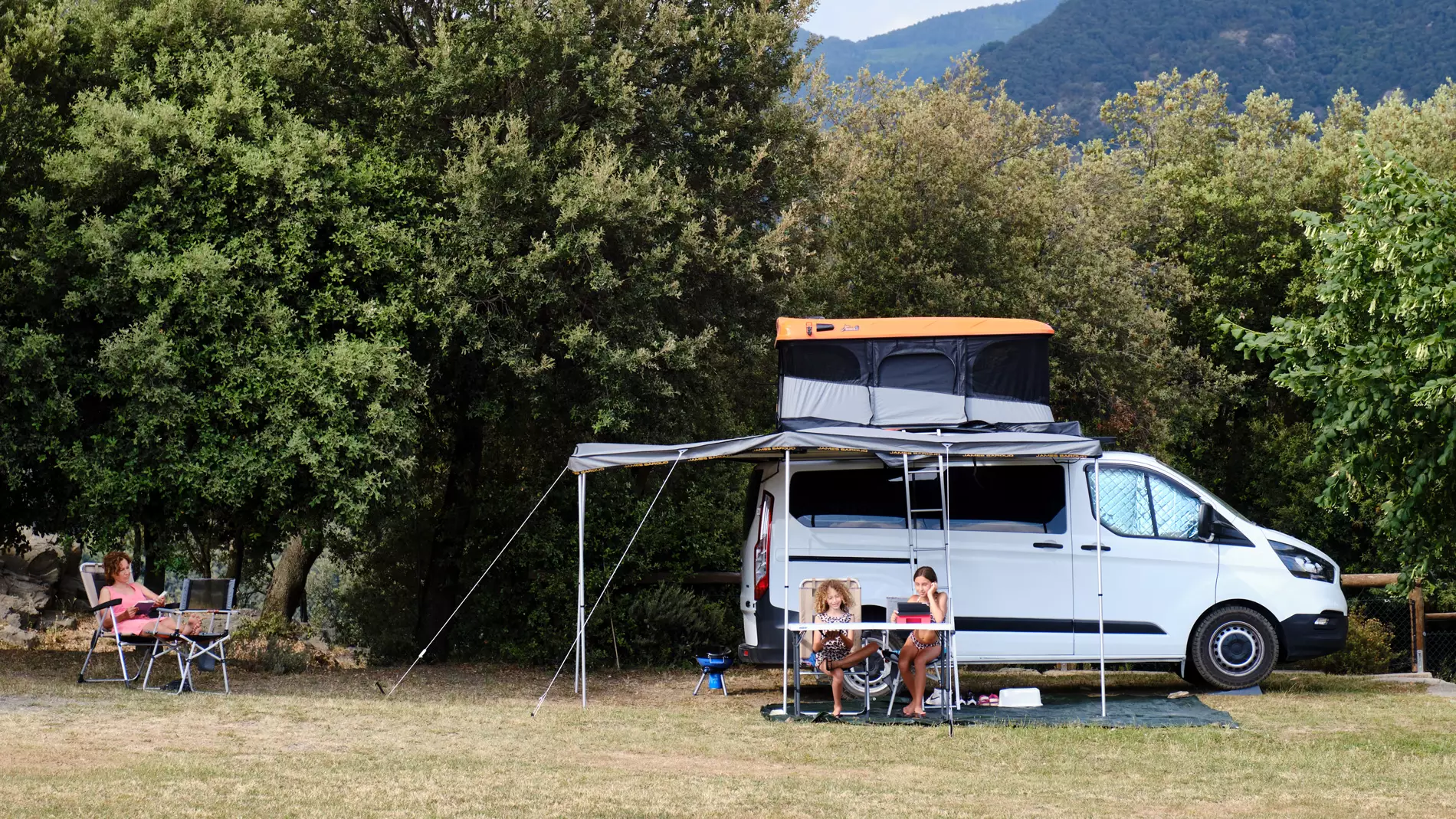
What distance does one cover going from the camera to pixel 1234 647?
1126 centimetres

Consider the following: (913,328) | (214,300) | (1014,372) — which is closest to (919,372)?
(913,328)

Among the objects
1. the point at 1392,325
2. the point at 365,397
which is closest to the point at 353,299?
the point at 365,397

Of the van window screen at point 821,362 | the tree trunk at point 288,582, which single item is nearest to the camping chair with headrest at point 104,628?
the van window screen at point 821,362

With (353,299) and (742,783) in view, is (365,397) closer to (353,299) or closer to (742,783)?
(353,299)

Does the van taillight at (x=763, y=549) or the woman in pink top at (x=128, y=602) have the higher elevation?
the van taillight at (x=763, y=549)

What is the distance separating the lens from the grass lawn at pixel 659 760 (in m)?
6.40

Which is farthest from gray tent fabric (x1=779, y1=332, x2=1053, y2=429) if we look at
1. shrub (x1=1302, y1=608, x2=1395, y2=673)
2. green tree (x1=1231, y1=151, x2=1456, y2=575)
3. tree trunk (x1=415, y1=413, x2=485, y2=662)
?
tree trunk (x1=415, y1=413, x2=485, y2=662)

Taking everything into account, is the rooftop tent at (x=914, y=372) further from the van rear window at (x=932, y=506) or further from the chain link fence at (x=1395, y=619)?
the chain link fence at (x=1395, y=619)

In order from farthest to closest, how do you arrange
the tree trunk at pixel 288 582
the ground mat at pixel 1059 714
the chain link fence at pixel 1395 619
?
the tree trunk at pixel 288 582 → the chain link fence at pixel 1395 619 → the ground mat at pixel 1059 714

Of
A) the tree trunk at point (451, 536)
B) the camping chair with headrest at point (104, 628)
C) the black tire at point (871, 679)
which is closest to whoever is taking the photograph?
the black tire at point (871, 679)

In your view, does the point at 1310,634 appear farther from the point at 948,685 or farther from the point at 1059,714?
the point at 948,685

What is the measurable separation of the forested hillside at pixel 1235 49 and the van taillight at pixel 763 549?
98060 millimetres

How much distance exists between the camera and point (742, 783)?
7082 millimetres

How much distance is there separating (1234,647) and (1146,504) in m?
1.37
